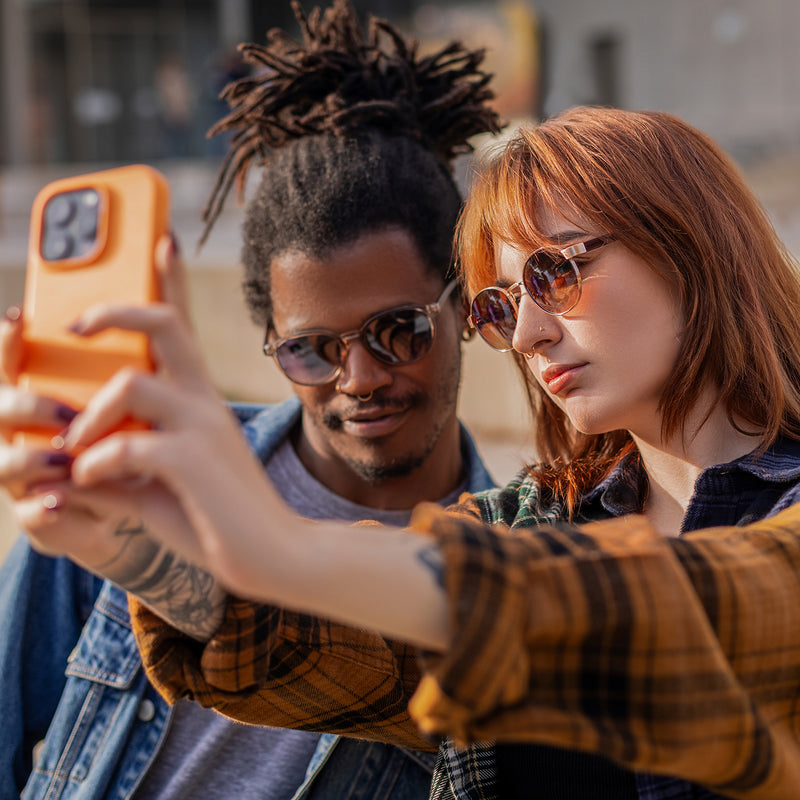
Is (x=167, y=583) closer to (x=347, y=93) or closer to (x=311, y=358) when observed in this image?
(x=311, y=358)

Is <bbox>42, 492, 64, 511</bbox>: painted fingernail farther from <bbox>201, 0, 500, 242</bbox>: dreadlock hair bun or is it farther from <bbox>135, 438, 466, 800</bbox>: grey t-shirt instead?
<bbox>201, 0, 500, 242</bbox>: dreadlock hair bun

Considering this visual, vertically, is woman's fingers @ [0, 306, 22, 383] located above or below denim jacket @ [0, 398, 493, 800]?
above

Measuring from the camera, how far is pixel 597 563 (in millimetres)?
1368

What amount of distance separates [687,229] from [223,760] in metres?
1.69

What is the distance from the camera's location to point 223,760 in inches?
101

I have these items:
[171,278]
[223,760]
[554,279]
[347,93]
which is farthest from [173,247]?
[347,93]

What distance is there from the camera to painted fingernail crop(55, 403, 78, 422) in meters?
1.26

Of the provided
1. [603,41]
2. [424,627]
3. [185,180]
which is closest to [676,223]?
[424,627]

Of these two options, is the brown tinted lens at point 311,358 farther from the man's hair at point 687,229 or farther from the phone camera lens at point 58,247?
the phone camera lens at point 58,247

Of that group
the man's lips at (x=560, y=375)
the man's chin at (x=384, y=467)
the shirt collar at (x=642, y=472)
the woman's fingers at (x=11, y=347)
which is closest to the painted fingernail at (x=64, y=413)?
the woman's fingers at (x=11, y=347)

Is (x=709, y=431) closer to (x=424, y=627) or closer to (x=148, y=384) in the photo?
(x=424, y=627)

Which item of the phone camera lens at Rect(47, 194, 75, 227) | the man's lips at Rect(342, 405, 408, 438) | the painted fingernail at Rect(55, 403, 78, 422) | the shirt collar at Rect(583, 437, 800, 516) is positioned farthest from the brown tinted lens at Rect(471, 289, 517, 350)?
the painted fingernail at Rect(55, 403, 78, 422)

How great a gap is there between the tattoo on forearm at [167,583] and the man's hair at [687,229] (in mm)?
898

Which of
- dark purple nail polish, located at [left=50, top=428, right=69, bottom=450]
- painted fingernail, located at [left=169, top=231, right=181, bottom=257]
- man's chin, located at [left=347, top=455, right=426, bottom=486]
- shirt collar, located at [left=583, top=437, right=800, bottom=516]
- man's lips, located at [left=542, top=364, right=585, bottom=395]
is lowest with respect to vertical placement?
man's chin, located at [left=347, top=455, right=426, bottom=486]
